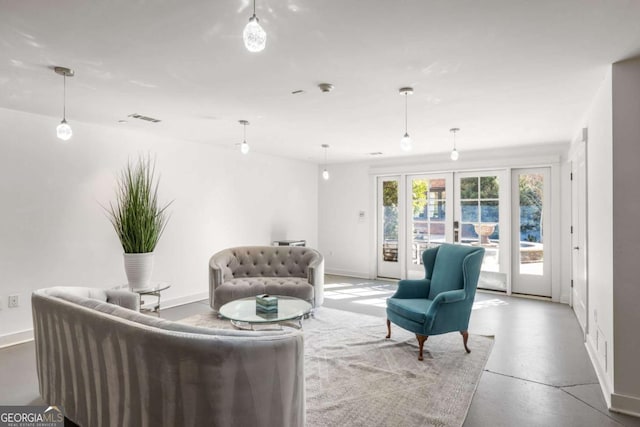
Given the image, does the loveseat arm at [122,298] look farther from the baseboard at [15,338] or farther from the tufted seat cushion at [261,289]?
the baseboard at [15,338]

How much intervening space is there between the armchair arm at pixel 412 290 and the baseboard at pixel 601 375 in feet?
4.78

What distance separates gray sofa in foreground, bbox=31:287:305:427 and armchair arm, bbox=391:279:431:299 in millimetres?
2224

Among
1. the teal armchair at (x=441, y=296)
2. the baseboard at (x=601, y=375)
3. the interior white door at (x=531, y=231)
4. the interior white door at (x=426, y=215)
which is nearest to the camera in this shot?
the baseboard at (x=601, y=375)

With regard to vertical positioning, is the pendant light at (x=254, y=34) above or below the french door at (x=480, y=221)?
above

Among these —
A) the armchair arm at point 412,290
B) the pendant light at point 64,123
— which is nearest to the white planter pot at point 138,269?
the pendant light at point 64,123

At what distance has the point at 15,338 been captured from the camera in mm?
3637

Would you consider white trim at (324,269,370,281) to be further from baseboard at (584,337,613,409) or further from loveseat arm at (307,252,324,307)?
baseboard at (584,337,613,409)

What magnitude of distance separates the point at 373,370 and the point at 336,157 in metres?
4.51

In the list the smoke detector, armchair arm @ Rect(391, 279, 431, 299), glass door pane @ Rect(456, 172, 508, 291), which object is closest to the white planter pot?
the smoke detector

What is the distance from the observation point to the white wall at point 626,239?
238cm

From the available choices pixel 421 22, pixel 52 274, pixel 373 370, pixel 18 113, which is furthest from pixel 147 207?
pixel 421 22

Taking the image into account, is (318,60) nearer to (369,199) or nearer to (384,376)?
(384,376)

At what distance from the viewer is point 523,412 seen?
2361 mm

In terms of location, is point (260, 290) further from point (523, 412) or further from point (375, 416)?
point (523, 412)
